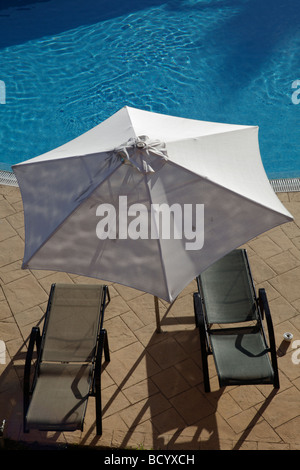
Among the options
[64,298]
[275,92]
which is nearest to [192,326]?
[64,298]

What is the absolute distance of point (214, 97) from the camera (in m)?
10.4

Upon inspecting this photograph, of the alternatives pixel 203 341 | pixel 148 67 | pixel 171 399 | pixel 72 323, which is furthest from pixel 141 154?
pixel 148 67

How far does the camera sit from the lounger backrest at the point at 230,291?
5898mm

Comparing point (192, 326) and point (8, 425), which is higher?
point (192, 326)

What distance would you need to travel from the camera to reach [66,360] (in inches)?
218

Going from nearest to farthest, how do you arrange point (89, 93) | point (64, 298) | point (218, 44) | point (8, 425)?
point (8, 425), point (64, 298), point (89, 93), point (218, 44)

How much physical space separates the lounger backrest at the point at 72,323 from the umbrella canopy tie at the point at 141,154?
1838 millimetres

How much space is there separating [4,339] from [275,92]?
278 inches

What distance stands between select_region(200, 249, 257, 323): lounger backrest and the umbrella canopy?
55.3 inches

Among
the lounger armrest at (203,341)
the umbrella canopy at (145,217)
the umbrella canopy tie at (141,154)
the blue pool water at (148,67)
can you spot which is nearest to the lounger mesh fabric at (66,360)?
the lounger armrest at (203,341)

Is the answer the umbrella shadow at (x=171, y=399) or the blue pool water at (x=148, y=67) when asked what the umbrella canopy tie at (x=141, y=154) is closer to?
the umbrella shadow at (x=171, y=399)

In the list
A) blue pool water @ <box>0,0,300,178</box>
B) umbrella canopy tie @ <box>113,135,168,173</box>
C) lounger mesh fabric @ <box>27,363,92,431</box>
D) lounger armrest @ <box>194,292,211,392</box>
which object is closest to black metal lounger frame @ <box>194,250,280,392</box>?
lounger armrest @ <box>194,292,211,392</box>

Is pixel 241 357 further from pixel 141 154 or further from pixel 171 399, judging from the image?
pixel 141 154
